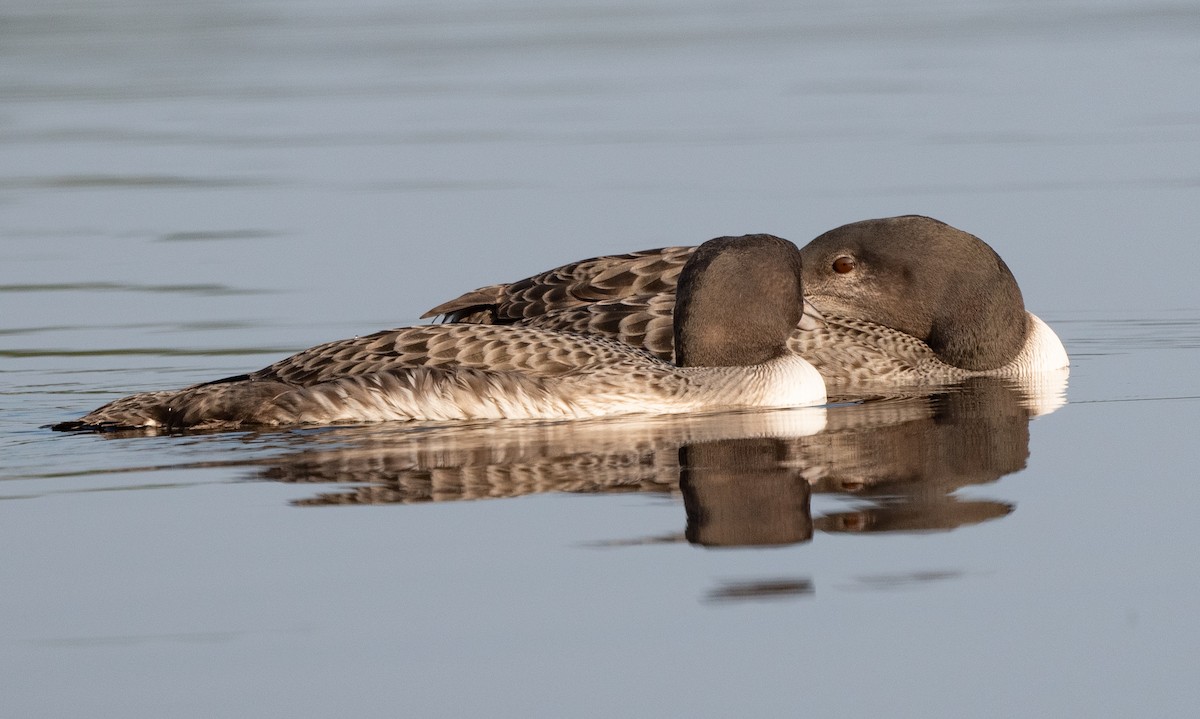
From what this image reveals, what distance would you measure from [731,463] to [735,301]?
6.31 feet

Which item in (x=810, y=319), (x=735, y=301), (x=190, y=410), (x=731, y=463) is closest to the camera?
(x=731, y=463)

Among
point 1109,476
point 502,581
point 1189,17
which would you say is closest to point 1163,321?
point 1109,476

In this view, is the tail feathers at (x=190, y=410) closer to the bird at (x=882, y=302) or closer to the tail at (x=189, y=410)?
the tail at (x=189, y=410)

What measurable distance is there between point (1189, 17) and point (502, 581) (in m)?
33.9

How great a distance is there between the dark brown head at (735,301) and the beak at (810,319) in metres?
→ 1.19

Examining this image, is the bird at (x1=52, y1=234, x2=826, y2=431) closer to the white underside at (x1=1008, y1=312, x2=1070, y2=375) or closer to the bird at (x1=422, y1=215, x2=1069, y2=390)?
the bird at (x1=422, y1=215, x2=1069, y2=390)

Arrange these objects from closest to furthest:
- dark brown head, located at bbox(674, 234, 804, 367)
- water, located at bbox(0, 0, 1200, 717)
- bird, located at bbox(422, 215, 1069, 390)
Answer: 1. water, located at bbox(0, 0, 1200, 717)
2. dark brown head, located at bbox(674, 234, 804, 367)
3. bird, located at bbox(422, 215, 1069, 390)

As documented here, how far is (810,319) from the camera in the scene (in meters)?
11.8

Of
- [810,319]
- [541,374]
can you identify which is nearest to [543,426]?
[541,374]

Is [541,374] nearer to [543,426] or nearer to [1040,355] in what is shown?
[543,426]

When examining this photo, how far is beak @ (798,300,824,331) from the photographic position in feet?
38.5

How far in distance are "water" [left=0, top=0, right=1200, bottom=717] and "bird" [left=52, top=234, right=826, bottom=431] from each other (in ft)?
0.66

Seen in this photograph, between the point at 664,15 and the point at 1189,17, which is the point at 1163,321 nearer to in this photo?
the point at 1189,17

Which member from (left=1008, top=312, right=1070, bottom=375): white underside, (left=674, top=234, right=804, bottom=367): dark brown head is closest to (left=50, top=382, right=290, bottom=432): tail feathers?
(left=674, top=234, right=804, bottom=367): dark brown head
